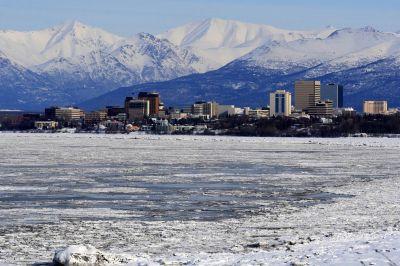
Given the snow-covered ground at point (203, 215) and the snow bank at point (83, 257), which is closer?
the snow bank at point (83, 257)

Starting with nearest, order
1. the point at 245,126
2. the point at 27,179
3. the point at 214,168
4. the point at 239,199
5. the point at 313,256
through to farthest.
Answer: the point at 313,256, the point at 239,199, the point at 27,179, the point at 214,168, the point at 245,126

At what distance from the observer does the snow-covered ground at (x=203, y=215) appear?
1958cm

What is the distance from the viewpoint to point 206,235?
877 inches

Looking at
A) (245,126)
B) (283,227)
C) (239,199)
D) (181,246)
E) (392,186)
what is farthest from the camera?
(245,126)

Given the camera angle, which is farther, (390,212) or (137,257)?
(390,212)

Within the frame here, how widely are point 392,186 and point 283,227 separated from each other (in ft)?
46.1

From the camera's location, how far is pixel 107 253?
1920 cm

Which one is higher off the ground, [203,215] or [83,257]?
[83,257]

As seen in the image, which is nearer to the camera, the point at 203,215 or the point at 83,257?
the point at 83,257

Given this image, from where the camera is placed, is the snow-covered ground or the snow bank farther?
the snow-covered ground

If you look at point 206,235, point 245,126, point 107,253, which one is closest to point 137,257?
point 107,253

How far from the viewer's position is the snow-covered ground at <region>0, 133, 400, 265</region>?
1958cm

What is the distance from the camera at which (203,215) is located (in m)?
26.4

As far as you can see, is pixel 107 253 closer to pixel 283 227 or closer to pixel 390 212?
pixel 283 227
